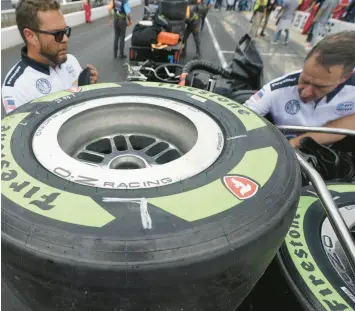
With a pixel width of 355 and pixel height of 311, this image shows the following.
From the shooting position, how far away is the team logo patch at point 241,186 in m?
0.90

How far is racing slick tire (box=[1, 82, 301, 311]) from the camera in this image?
2.44 feet

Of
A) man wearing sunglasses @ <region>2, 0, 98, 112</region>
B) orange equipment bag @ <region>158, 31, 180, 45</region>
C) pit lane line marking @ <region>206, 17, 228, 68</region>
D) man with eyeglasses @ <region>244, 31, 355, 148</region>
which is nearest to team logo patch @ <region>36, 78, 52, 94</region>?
man wearing sunglasses @ <region>2, 0, 98, 112</region>

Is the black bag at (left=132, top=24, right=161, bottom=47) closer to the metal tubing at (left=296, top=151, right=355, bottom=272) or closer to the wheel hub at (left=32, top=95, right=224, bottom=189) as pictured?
the wheel hub at (left=32, top=95, right=224, bottom=189)

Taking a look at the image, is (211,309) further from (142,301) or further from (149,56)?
(149,56)

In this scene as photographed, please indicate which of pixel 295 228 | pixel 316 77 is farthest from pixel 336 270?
pixel 316 77

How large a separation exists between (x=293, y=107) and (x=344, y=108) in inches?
12.5

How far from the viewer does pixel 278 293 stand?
1.18 m

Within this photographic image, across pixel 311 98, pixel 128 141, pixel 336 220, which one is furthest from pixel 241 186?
pixel 311 98

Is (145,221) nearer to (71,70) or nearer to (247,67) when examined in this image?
(71,70)

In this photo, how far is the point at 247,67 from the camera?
2.59 meters

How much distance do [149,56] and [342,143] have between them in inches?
151

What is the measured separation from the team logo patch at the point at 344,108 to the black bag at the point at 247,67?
75cm

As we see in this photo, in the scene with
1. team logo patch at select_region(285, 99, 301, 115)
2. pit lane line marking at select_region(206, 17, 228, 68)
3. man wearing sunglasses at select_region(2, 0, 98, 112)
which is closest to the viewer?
man wearing sunglasses at select_region(2, 0, 98, 112)

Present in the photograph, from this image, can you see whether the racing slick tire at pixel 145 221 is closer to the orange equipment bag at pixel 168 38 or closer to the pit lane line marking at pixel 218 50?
the orange equipment bag at pixel 168 38
